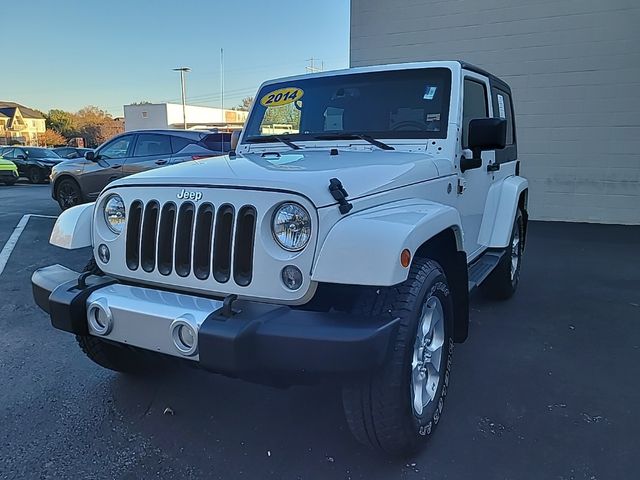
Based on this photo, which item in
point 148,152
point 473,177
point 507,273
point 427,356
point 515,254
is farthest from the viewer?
point 148,152

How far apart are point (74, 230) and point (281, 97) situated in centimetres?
184

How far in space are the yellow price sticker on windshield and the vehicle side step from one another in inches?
68.6

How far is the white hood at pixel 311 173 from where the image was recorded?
205 cm

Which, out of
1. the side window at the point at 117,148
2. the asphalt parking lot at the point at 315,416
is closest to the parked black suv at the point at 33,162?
the side window at the point at 117,148

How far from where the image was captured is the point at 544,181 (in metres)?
9.42

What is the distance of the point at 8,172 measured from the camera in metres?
17.3

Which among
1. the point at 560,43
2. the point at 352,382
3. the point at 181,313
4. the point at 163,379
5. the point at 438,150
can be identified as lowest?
the point at 163,379

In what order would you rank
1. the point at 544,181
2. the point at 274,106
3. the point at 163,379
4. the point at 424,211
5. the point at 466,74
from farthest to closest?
the point at 544,181 < the point at 274,106 < the point at 466,74 < the point at 163,379 < the point at 424,211

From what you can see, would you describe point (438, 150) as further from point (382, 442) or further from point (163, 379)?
point (163, 379)

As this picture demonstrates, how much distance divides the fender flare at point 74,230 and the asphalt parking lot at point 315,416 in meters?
0.92

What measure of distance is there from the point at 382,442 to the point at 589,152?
8.56 metres

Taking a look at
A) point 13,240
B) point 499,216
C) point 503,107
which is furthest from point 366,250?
point 13,240

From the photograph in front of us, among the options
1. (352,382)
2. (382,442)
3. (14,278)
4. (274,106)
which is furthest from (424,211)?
(14,278)

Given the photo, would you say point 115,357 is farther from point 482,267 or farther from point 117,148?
point 117,148
